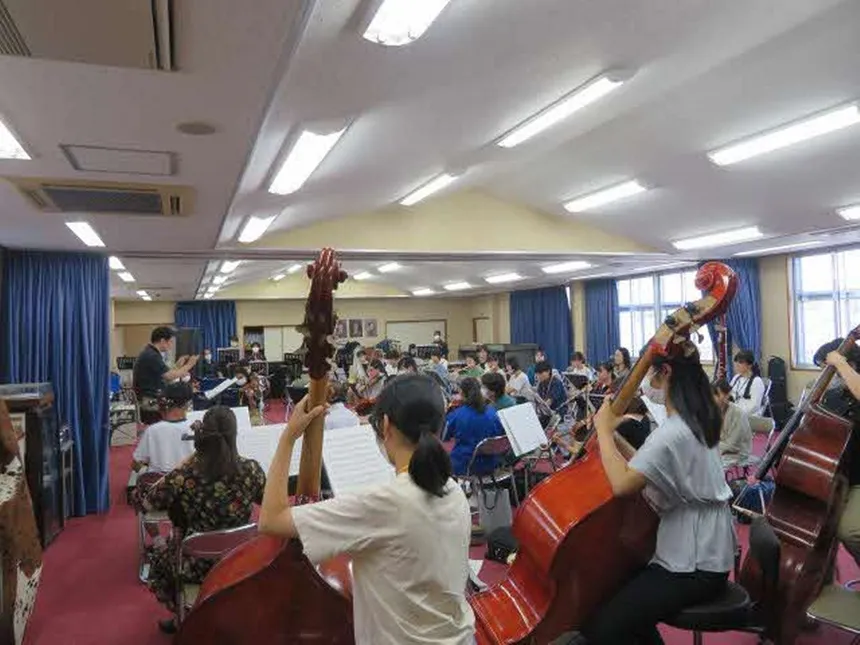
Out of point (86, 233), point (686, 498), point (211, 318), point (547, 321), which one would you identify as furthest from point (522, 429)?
point (211, 318)

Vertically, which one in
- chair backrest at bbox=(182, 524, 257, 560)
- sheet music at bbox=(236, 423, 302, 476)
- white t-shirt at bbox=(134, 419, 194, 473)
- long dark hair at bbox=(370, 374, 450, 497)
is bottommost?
chair backrest at bbox=(182, 524, 257, 560)

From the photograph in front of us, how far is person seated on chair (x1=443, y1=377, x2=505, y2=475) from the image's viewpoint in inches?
167

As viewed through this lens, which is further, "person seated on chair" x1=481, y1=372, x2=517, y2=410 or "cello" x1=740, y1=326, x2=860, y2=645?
"person seated on chair" x1=481, y1=372, x2=517, y2=410

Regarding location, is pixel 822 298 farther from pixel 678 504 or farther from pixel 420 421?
pixel 420 421

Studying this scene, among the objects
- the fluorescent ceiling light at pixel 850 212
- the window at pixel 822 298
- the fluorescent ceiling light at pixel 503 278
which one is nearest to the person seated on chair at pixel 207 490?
the fluorescent ceiling light at pixel 850 212

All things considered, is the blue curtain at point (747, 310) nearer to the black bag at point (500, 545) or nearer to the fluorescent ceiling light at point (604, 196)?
the fluorescent ceiling light at point (604, 196)

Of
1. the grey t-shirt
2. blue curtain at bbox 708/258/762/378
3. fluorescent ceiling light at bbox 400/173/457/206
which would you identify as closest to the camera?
the grey t-shirt

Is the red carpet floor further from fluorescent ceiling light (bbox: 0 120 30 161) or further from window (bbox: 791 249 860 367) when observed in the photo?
window (bbox: 791 249 860 367)

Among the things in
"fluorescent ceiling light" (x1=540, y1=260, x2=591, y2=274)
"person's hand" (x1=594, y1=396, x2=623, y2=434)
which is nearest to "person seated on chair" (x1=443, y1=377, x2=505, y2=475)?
"person's hand" (x1=594, y1=396, x2=623, y2=434)

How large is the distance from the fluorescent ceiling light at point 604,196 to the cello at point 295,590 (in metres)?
5.12

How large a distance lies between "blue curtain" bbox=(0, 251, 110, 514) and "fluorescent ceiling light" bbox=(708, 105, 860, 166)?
5.28 metres

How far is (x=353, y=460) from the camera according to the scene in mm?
2137

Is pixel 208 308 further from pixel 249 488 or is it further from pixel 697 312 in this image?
pixel 697 312

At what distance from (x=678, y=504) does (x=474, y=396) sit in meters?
2.57
